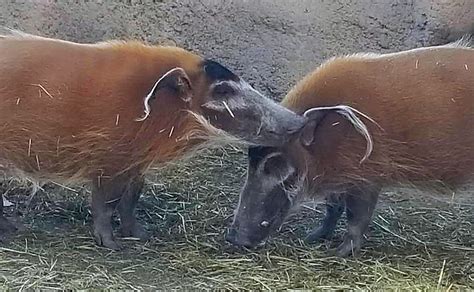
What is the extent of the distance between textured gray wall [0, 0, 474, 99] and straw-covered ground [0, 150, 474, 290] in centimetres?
89

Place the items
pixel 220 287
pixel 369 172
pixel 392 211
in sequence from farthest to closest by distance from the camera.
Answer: pixel 392 211
pixel 369 172
pixel 220 287

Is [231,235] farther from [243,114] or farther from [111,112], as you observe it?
[111,112]

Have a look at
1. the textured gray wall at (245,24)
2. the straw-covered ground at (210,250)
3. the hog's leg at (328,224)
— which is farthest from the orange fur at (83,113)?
the textured gray wall at (245,24)

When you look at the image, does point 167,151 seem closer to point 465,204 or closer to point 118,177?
point 118,177

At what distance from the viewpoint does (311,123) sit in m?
3.70

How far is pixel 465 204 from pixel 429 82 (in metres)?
0.89

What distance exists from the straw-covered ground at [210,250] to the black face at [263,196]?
0.09m

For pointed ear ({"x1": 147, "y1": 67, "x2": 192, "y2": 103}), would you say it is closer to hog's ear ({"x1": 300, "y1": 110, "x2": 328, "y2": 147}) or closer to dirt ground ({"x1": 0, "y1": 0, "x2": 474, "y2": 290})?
dirt ground ({"x1": 0, "y1": 0, "x2": 474, "y2": 290})

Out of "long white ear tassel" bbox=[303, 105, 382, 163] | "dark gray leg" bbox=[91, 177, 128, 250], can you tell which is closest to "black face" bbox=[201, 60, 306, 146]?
"long white ear tassel" bbox=[303, 105, 382, 163]

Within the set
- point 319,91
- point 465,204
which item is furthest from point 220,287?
point 465,204

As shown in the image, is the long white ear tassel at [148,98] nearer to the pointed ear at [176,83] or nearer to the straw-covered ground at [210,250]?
the pointed ear at [176,83]

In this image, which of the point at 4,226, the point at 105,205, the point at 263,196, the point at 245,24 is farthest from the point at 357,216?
the point at 245,24

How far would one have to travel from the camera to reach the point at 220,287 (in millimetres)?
3504

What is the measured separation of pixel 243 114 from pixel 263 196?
333 millimetres
